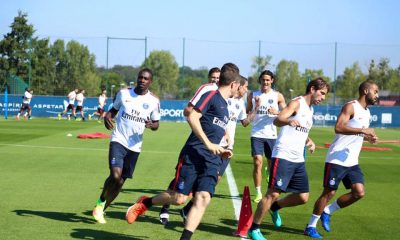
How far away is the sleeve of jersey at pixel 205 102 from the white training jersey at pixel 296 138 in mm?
1496

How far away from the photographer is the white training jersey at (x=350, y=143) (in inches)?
302

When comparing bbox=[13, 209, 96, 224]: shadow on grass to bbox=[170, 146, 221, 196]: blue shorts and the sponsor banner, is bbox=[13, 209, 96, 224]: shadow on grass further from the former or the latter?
the sponsor banner

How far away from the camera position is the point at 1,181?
11.1m

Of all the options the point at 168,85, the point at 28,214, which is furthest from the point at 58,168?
the point at 168,85

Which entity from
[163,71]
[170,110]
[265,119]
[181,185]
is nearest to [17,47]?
[170,110]

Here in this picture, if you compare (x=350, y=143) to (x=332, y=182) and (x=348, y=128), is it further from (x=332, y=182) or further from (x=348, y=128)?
(x=332, y=182)


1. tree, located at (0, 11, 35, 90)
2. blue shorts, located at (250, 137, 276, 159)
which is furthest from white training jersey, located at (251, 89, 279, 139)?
tree, located at (0, 11, 35, 90)

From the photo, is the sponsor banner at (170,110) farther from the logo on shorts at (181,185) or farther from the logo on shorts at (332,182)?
the logo on shorts at (181,185)

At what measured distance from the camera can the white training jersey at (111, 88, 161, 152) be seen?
820 centimetres

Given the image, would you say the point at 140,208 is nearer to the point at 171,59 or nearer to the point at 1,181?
the point at 1,181

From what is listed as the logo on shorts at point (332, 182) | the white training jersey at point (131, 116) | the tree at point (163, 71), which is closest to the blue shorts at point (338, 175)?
the logo on shorts at point (332, 182)

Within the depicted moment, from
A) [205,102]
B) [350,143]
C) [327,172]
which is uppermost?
[205,102]

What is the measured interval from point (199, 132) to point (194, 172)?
58 cm

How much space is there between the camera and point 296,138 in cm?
738
